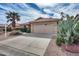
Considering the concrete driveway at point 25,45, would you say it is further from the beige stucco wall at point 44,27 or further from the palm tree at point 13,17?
the palm tree at point 13,17

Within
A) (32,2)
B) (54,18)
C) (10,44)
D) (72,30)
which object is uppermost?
(32,2)

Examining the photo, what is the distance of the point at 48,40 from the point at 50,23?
288 millimetres

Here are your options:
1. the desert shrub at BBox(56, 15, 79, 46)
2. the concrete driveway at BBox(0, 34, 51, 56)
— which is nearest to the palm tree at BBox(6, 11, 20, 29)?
the concrete driveway at BBox(0, 34, 51, 56)

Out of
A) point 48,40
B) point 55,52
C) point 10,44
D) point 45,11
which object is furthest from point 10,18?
point 55,52

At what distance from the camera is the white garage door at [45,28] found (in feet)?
7.01

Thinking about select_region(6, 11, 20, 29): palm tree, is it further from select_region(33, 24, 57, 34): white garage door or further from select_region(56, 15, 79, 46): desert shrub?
select_region(56, 15, 79, 46): desert shrub

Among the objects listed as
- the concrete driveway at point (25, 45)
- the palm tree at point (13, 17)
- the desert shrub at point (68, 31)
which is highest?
the palm tree at point (13, 17)

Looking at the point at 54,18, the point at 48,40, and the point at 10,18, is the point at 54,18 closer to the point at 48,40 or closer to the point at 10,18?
the point at 48,40

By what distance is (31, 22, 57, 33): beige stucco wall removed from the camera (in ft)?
7.02

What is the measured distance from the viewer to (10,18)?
7.10 ft

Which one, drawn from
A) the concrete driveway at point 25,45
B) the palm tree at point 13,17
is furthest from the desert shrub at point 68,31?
the palm tree at point 13,17

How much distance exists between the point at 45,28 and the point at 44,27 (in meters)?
0.03

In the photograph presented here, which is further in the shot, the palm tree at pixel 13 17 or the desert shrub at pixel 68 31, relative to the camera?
the palm tree at pixel 13 17

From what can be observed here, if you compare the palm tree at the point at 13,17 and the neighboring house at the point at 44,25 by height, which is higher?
the palm tree at the point at 13,17
